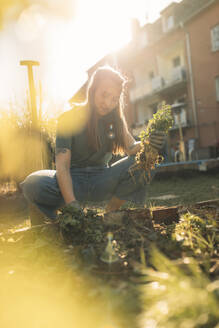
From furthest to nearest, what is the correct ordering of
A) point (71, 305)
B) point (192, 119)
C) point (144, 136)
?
point (192, 119) → point (144, 136) → point (71, 305)

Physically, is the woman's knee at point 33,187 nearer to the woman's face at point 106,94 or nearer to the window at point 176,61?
the woman's face at point 106,94

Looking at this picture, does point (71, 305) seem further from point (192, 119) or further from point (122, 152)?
point (192, 119)

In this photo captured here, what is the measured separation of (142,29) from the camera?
620 inches

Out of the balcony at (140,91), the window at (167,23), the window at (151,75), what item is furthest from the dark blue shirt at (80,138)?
the window at (151,75)

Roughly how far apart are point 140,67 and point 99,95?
1538 cm

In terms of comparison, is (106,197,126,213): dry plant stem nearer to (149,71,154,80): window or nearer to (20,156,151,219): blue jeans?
(20,156,151,219): blue jeans

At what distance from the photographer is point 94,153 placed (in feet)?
6.86

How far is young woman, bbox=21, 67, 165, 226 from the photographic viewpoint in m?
1.85

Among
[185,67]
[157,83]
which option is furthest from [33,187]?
[157,83]

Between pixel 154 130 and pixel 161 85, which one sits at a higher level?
pixel 161 85

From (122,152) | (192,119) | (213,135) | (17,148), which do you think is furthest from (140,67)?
(122,152)

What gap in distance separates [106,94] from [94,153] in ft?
1.49

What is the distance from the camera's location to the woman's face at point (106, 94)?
1913 millimetres

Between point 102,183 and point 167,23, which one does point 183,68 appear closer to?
point 167,23
